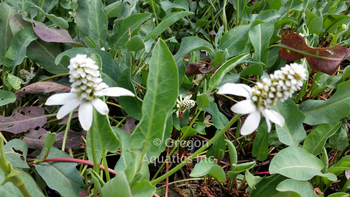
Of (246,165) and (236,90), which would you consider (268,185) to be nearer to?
(246,165)

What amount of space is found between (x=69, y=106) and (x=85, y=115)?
0.04m

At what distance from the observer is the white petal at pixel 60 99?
0.47 m

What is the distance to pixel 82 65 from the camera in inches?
18.0

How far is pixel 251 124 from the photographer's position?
0.48 meters

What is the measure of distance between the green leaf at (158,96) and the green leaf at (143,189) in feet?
0.33

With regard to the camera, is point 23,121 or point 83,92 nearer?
point 83,92

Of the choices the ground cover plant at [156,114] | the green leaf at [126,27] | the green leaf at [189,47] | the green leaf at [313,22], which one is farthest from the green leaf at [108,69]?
the green leaf at [313,22]

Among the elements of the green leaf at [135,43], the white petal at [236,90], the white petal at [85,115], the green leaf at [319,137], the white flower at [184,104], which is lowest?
the green leaf at [319,137]

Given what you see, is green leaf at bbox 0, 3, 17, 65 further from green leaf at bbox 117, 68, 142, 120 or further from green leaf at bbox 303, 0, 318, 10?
green leaf at bbox 303, 0, 318, 10

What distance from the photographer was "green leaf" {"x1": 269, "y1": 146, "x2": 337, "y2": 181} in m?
0.71

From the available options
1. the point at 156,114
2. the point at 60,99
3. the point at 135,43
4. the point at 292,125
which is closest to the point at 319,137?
the point at 292,125

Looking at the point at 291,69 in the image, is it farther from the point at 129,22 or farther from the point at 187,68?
the point at 129,22

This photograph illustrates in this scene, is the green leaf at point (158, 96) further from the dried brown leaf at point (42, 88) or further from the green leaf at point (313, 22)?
the green leaf at point (313, 22)

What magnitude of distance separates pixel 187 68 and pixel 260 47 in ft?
1.06
